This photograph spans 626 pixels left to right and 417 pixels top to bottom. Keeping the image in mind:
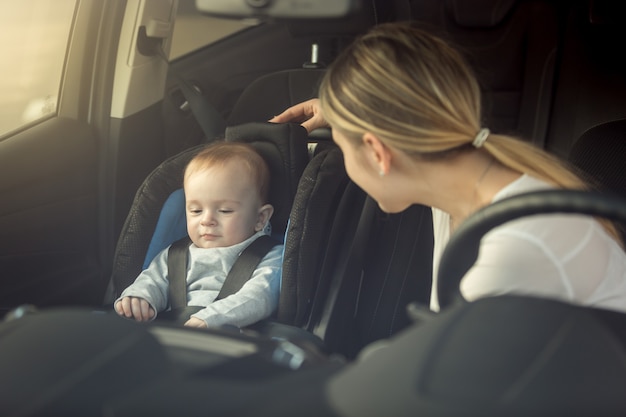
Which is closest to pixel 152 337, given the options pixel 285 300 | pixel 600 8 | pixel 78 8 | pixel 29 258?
pixel 285 300

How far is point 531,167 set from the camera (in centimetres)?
149

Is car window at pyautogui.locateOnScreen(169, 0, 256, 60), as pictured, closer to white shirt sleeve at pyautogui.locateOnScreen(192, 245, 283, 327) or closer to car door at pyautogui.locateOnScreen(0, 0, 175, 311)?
car door at pyautogui.locateOnScreen(0, 0, 175, 311)

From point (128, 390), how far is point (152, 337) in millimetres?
113

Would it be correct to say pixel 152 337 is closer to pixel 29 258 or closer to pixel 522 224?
pixel 522 224

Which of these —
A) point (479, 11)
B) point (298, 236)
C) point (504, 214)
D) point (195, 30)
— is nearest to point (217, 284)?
point (298, 236)

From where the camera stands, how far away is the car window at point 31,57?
262cm

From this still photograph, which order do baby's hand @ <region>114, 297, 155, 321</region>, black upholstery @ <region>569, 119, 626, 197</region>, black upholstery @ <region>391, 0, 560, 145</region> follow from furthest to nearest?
1. black upholstery @ <region>391, 0, 560, 145</region>
2. black upholstery @ <region>569, 119, 626, 197</region>
3. baby's hand @ <region>114, 297, 155, 321</region>

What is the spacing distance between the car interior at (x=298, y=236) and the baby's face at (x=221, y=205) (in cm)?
9

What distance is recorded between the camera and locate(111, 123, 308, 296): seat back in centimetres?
210

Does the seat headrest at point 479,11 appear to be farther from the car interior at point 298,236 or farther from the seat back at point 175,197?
the seat back at point 175,197

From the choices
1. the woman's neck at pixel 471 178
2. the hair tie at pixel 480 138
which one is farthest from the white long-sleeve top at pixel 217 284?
the hair tie at pixel 480 138

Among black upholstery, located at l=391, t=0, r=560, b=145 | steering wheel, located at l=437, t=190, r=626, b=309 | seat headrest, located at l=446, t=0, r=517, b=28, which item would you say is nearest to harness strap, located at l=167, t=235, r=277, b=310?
steering wheel, located at l=437, t=190, r=626, b=309

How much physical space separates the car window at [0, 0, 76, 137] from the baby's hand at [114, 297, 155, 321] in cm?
88

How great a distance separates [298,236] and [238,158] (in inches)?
10.4
